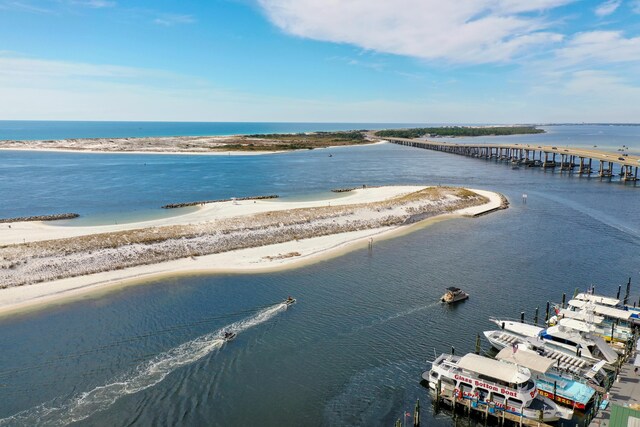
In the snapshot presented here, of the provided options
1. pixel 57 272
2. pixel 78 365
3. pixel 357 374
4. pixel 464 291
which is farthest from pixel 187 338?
pixel 464 291

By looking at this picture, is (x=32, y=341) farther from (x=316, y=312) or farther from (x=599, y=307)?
(x=599, y=307)

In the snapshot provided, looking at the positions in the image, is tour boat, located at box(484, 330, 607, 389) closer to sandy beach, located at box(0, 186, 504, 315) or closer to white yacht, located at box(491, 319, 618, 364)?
white yacht, located at box(491, 319, 618, 364)

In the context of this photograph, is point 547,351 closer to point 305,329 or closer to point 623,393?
point 623,393

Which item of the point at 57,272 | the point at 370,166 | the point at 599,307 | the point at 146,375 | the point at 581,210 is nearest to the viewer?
the point at 146,375

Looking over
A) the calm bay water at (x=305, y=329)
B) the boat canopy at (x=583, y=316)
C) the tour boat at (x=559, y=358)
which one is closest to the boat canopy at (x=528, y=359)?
the tour boat at (x=559, y=358)

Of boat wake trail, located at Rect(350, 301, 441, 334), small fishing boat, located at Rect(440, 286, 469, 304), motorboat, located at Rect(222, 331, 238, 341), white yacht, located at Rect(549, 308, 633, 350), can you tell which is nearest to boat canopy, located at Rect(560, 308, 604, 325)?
white yacht, located at Rect(549, 308, 633, 350)

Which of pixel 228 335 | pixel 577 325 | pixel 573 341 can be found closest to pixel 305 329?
pixel 228 335
